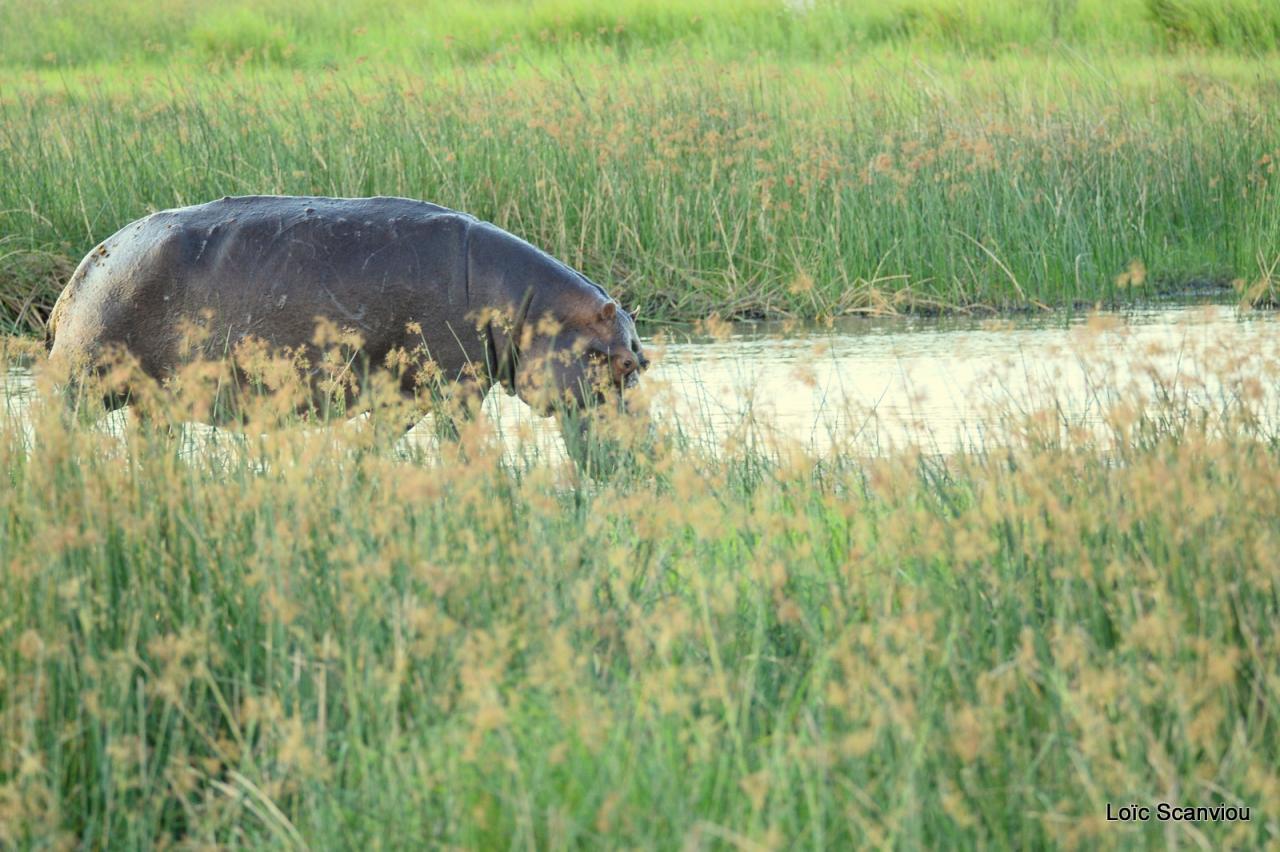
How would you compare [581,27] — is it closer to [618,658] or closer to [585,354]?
[585,354]

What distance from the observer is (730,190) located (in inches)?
295

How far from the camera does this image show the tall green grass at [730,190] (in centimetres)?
737

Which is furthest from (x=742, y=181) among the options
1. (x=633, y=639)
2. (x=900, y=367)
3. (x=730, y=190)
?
(x=633, y=639)

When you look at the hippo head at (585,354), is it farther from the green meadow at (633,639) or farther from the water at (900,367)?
the water at (900,367)

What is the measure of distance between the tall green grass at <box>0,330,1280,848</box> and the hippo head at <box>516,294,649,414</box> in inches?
30.4

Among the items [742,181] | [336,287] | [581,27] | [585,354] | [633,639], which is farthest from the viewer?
[581,27]

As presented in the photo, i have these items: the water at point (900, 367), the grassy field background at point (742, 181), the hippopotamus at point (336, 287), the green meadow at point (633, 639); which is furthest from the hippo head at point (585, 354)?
the grassy field background at point (742, 181)

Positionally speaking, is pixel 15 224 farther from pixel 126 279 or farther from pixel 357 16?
pixel 357 16

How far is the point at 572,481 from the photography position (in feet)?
10.4

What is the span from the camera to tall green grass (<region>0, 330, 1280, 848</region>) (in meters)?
1.88

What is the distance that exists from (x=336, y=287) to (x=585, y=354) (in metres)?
0.65

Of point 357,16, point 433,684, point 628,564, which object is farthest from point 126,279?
point 357,16

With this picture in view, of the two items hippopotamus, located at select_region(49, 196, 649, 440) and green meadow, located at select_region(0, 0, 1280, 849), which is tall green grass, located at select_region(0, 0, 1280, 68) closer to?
hippopotamus, located at select_region(49, 196, 649, 440)

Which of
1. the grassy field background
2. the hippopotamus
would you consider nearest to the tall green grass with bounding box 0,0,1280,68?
the grassy field background
